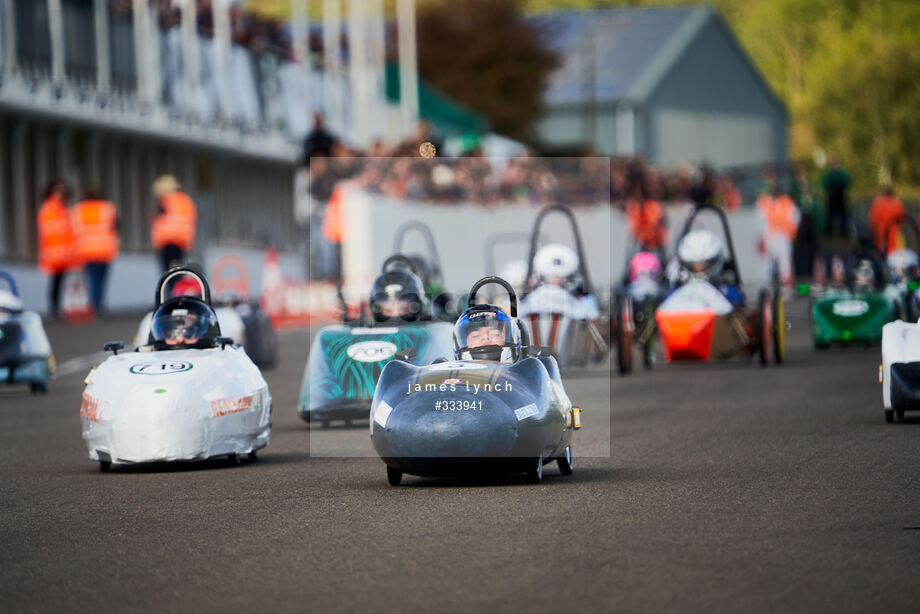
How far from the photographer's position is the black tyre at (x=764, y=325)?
20531mm

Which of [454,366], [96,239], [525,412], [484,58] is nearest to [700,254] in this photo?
[454,366]

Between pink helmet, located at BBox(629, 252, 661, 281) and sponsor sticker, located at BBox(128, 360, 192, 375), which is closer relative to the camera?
sponsor sticker, located at BBox(128, 360, 192, 375)

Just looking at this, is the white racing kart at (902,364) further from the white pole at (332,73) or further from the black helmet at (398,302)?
the white pole at (332,73)

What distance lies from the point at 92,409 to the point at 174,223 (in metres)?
18.3

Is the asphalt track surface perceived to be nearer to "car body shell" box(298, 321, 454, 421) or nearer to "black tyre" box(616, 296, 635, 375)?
"car body shell" box(298, 321, 454, 421)

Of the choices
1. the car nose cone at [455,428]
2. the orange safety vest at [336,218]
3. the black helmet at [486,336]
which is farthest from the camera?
the orange safety vest at [336,218]

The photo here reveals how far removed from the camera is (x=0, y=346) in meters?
18.6

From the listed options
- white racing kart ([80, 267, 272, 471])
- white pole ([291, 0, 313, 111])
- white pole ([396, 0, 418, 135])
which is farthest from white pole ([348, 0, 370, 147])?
white racing kart ([80, 267, 272, 471])

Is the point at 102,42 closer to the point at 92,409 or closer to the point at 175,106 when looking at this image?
the point at 175,106

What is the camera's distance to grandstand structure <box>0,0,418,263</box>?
34688 mm

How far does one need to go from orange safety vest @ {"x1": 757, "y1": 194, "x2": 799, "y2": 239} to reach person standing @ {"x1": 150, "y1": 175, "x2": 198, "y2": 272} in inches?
536

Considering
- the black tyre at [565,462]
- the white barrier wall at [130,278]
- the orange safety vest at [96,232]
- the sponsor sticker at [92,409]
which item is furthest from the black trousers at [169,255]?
the black tyre at [565,462]

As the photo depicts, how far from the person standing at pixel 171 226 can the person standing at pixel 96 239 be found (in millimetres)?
728

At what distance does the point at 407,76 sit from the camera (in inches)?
2269
